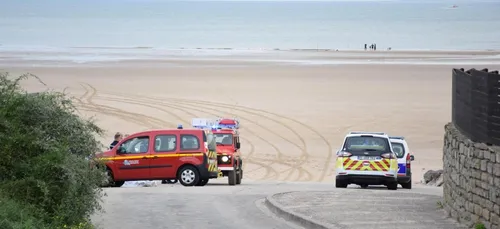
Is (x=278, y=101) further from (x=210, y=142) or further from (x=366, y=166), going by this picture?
(x=366, y=166)

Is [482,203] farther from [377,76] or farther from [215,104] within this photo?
[377,76]

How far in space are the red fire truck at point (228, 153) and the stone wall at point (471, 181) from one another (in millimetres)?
8767

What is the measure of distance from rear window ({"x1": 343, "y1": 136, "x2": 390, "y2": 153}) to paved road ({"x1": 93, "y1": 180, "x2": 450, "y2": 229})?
6.85 feet

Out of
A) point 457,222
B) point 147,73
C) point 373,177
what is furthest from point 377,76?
point 457,222

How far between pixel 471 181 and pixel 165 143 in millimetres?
10600

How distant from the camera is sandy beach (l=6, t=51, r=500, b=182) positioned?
117 feet

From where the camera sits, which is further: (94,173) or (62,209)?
(94,173)

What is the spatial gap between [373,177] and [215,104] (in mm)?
22365

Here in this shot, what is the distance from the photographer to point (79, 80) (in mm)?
58812

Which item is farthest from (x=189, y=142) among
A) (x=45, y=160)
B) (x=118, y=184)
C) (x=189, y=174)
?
(x=45, y=160)

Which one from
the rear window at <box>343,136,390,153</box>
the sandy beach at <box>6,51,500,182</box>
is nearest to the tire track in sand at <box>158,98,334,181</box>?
the sandy beach at <box>6,51,500,182</box>

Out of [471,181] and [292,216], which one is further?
[292,216]

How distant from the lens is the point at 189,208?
1973 cm

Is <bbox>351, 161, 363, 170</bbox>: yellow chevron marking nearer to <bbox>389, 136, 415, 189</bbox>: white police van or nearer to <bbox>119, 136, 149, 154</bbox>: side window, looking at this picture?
<bbox>389, 136, 415, 189</bbox>: white police van
